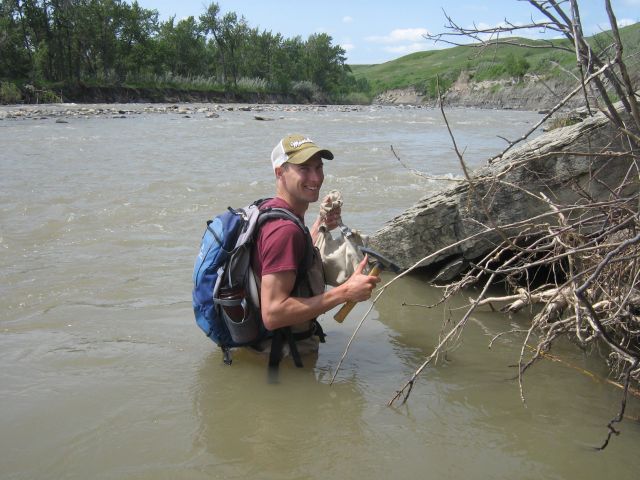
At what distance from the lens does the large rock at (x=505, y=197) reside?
4434 millimetres

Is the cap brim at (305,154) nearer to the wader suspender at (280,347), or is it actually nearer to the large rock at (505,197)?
the wader suspender at (280,347)

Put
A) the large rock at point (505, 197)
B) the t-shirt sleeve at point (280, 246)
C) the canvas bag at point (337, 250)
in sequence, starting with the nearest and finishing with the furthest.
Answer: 1. the t-shirt sleeve at point (280, 246)
2. the canvas bag at point (337, 250)
3. the large rock at point (505, 197)

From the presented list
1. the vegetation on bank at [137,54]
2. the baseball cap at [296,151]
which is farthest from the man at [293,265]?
the vegetation on bank at [137,54]

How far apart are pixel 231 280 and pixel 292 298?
1.19ft

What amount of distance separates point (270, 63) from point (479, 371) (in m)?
99.7

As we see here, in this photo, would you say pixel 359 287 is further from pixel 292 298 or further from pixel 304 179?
pixel 304 179

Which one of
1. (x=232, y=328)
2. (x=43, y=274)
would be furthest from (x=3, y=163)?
(x=232, y=328)

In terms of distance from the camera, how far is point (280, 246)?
306 cm

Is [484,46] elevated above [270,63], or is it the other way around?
[270,63]

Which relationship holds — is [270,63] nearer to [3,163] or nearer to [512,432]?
[3,163]

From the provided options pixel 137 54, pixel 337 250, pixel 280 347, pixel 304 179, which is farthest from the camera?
pixel 137 54

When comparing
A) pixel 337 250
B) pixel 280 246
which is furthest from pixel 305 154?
pixel 337 250

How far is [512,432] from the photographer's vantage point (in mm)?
2850

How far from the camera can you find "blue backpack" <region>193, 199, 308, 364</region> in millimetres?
3223
